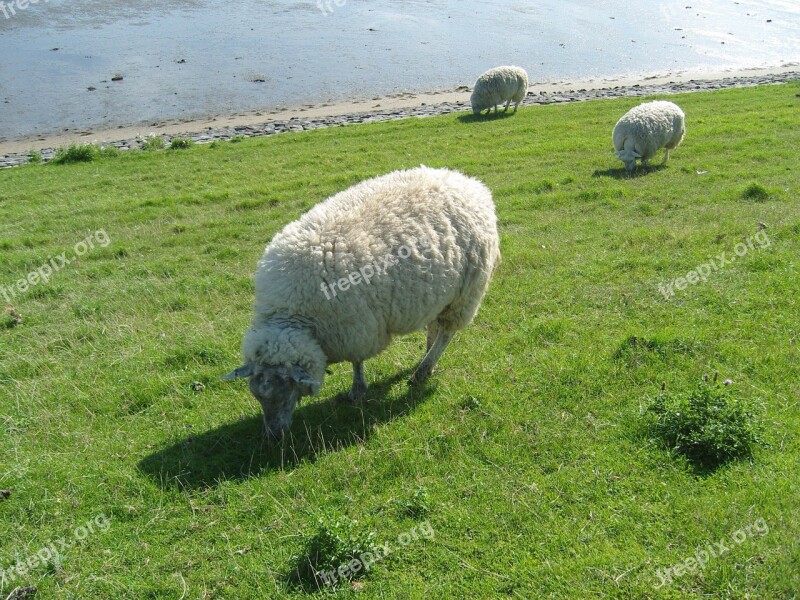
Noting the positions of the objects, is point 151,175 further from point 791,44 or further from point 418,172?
point 791,44

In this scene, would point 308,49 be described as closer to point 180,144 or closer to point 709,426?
point 180,144

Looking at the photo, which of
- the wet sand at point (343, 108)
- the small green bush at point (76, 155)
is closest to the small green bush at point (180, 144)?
the small green bush at point (76, 155)

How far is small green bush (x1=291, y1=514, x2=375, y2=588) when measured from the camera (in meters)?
4.39

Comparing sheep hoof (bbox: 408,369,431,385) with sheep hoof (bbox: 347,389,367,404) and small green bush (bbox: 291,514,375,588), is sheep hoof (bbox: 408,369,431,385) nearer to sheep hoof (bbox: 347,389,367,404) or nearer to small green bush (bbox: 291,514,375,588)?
sheep hoof (bbox: 347,389,367,404)

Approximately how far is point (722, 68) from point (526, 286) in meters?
35.8

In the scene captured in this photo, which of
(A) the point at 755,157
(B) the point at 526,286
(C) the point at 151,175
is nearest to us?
(B) the point at 526,286

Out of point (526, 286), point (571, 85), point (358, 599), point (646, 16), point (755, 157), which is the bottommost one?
point (358, 599)

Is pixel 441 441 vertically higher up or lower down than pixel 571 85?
lower down

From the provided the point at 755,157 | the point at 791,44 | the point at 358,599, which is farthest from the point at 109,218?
the point at 791,44

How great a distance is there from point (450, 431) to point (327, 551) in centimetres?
183

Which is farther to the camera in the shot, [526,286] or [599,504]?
[526,286]

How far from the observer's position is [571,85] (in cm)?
3325

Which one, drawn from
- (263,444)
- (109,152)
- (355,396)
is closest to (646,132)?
(355,396)

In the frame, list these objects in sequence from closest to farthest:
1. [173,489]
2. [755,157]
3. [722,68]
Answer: [173,489] → [755,157] → [722,68]
